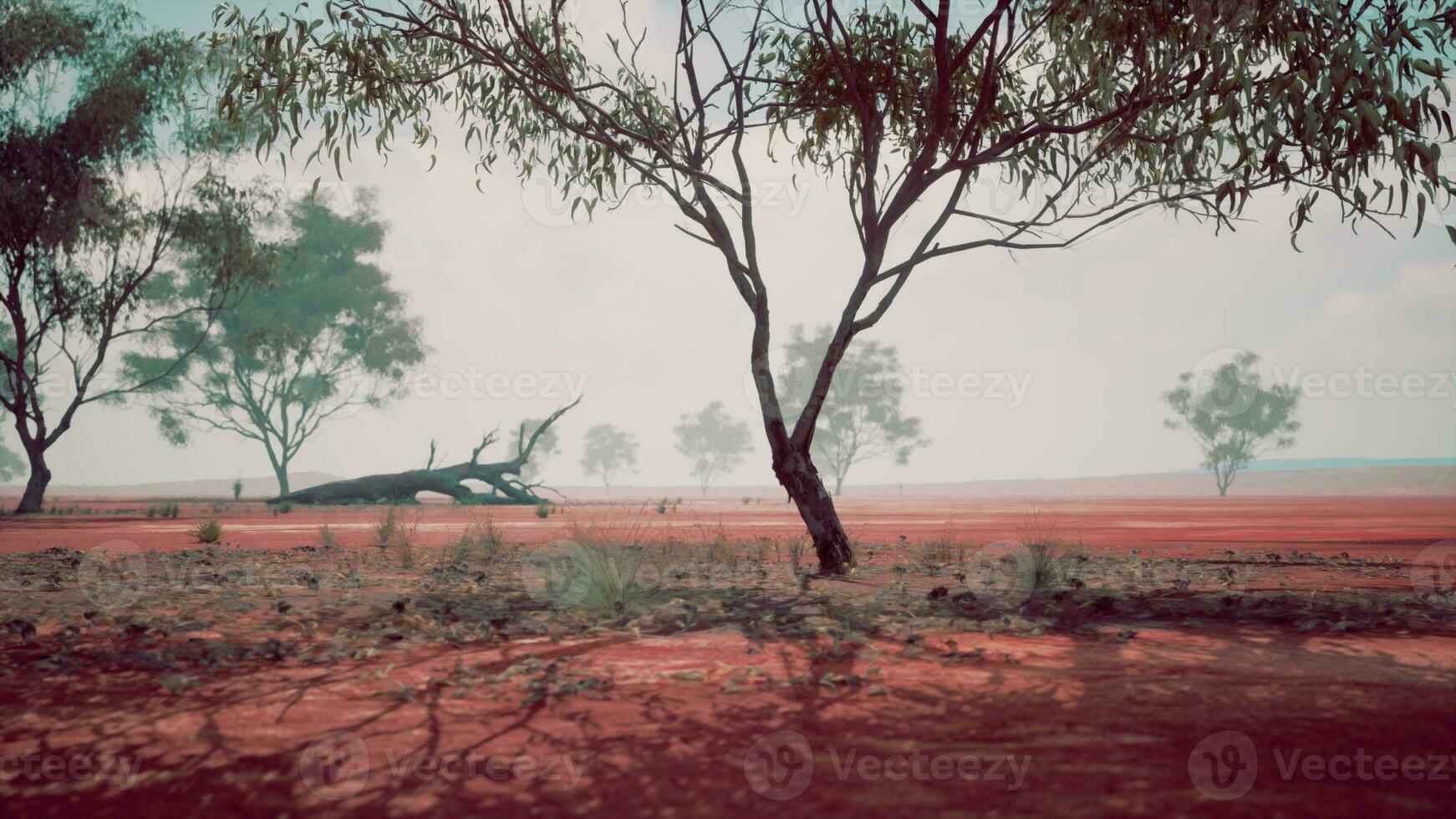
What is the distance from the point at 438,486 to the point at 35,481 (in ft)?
32.7

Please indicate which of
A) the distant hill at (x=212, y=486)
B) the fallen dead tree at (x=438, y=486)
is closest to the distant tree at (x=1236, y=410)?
the fallen dead tree at (x=438, y=486)

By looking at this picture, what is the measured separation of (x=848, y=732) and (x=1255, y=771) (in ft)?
4.41

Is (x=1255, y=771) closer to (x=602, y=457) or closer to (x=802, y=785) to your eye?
(x=802, y=785)

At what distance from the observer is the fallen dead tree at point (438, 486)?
28.3 metres

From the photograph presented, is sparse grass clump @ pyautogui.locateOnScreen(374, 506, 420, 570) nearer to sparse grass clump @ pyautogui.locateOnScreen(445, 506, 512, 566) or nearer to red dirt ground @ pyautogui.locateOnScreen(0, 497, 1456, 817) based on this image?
sparse grass clump @ pyautogui.locateOnScreen(445, 506, 512, 566)

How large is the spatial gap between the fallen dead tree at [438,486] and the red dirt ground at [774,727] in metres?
22.6

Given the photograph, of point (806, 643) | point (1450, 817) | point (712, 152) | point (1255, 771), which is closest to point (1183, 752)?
point (1255, 771)

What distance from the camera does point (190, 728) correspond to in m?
3.65

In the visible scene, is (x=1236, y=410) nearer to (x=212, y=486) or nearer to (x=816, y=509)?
(x=816, y=509)

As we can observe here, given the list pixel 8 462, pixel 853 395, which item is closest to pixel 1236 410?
pixel 853 395

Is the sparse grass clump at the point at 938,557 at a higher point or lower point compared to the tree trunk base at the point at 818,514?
lower

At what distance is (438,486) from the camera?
28.8 meters

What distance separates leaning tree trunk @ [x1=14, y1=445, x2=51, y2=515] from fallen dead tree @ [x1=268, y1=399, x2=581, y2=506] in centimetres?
659

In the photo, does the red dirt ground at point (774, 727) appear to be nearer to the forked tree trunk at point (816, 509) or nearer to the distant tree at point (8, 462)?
the forked tree trunk at point (816, 509)
